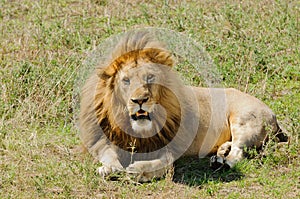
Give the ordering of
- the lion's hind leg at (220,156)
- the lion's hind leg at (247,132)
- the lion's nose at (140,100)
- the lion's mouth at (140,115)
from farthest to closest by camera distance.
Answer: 1. the lion's hind leg at (247,132)
2. the lion's hind leg at (220,156)
3. the lion's mouth at (140,115)
4. the lion's nose at (140,100)

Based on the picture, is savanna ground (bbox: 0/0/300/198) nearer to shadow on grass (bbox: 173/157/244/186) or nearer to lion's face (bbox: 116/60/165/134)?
shadow on grass (bbox: 173/157/244/186)

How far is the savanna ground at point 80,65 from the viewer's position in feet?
15.9

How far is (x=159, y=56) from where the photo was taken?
5066 millimetres

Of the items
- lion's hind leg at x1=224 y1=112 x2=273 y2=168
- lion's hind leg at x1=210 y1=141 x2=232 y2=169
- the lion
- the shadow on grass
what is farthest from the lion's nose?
lion's hind leg at x1=224 y1=112 x2=273 y2=168

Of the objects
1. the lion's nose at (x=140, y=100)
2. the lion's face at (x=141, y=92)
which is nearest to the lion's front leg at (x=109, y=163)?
the lion's face at (x=141, y=92)

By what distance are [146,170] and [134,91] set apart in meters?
0.58

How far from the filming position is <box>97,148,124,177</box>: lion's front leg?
4.94m

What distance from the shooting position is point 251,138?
5.47m

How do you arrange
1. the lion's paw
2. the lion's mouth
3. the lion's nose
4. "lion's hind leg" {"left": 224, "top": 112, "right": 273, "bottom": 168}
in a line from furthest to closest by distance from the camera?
"lion's hind leg" {"left": 224, "top": 112, "right": 273, "bottom": 168} → the lion's paw → the lion's mouth → the lion's nose

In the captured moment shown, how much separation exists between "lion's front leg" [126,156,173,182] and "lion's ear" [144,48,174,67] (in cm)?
72

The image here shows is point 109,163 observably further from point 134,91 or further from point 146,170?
point 134,91

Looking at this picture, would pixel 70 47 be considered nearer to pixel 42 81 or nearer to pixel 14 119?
pixel 42 81

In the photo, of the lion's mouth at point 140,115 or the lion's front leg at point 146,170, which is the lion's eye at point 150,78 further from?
the lion's front leg at point 146,170

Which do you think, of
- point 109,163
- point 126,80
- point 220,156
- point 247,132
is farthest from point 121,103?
point 247,132
